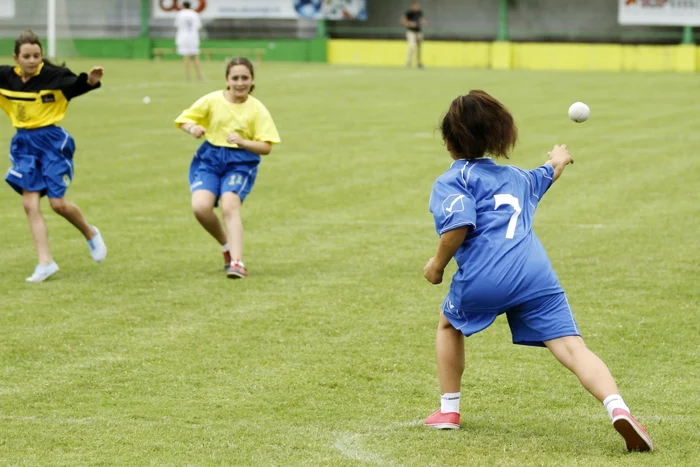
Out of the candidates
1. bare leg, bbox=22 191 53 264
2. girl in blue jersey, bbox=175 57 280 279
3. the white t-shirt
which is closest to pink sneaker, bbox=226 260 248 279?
girl in blue jersey, bbox=175 57 280 279

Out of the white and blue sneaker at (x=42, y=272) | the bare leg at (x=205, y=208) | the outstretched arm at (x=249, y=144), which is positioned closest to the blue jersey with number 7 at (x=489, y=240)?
the outstretched arm at (x=249, y=144)

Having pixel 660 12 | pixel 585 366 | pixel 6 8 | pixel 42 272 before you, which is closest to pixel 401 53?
pixel 660 12

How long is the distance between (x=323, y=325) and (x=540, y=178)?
8.11ft

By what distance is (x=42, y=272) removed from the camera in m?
8.77

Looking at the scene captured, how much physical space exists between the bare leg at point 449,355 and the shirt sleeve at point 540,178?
2.22 feet

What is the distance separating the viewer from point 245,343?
692cm

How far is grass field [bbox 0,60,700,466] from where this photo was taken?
16.8 feet

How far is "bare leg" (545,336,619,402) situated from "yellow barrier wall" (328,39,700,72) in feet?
116

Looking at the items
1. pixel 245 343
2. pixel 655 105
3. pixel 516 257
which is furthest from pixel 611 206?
pixel 655 105

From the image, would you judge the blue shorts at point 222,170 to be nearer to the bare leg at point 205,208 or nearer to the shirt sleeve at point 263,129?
the bare leg at point 205,208

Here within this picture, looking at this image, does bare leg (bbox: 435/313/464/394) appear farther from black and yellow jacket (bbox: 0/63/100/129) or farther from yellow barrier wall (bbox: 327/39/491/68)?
yellow barrier wall (bbox: 327/39/491/68)

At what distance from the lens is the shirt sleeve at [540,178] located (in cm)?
519

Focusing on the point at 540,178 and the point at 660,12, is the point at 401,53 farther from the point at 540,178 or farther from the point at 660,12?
the point at 540,178

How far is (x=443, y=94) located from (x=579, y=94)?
3.04 meters
